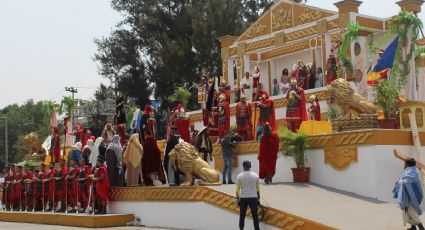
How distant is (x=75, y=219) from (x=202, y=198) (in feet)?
13.4

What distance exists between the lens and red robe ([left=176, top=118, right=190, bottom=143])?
693 inches

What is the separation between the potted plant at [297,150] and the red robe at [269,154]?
0.88 feet

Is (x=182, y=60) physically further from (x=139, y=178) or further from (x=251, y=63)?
(x=139, y=178)

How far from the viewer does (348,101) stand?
14445 mm

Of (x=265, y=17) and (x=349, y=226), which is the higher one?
(x=265, y=17)

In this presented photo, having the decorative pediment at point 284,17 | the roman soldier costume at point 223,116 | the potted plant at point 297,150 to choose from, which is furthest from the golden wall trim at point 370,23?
the potted plant at point 297,150

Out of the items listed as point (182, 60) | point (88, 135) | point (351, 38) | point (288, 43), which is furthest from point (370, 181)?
point (182, 60)

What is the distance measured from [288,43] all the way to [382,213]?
1644cm

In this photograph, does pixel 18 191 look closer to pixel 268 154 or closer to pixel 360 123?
pixel 268 154

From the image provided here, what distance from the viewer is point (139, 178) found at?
15594mm

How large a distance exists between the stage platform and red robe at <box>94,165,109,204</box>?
66cm

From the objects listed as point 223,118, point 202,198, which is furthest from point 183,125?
point 202,198

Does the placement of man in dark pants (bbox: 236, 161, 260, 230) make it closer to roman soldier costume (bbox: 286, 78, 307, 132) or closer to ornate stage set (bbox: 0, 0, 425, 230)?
ornate stage set (bbox: 0, 0, 425, 230)

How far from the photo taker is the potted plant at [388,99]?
584 inches
